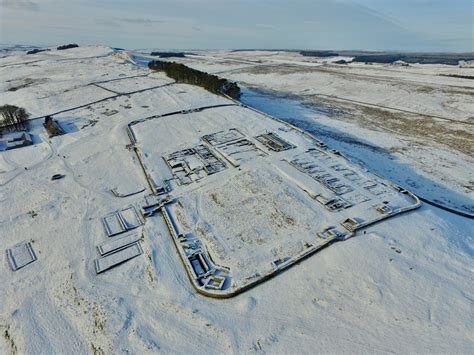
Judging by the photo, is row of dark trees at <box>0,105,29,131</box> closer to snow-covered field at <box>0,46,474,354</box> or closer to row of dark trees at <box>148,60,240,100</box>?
snow-covered field at <box>0,46,474,354</box>

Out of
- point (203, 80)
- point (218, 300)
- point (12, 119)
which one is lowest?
point (12, 119)

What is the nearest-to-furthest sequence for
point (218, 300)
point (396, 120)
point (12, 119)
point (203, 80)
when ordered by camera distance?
point (218, 300) < point (12, 119) < point (396, 120) < point (203, 80)

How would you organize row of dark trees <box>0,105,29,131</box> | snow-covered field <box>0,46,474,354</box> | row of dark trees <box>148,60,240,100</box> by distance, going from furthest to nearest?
row of dark trees <box>148,60,240,100</box>, row of dark trees <box>0,105,29,131</box>, snow-covered field <box>0,46,474,354</box>

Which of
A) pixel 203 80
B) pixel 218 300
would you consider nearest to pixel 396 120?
pixel 203 80

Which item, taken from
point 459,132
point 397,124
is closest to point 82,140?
point 397,124

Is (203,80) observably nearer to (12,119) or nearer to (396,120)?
(12,119)

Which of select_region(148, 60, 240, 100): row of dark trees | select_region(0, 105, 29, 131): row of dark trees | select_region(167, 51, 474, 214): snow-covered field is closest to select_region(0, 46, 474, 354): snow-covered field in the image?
select_region(167, 51, 474, 214): snow-covered field

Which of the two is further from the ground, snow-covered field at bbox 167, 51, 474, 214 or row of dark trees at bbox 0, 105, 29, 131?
snow-covered field at bbox 167, 51, 474, 214

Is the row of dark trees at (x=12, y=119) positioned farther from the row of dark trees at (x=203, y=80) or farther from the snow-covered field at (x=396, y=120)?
the snow-covered field at (x=396, y=120)

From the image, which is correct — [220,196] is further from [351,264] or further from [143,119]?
[143,119]
